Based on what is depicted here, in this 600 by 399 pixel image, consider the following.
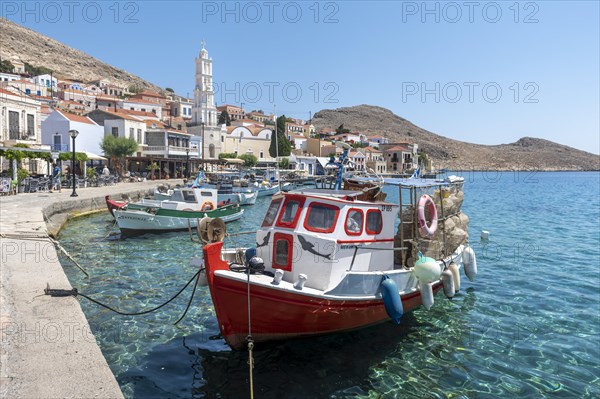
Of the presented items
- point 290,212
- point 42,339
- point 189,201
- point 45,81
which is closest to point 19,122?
point 189,201

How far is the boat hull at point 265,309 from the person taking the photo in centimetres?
833

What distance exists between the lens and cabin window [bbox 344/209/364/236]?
9469 millimetres

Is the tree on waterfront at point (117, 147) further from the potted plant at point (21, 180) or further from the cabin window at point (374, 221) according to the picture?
the cabin window at point (374, 221)

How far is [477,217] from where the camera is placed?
116 feet

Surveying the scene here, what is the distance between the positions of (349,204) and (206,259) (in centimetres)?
319

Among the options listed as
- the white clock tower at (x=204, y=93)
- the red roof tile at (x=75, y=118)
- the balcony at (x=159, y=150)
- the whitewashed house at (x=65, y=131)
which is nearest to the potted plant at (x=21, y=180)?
the whitewashed house at (x=65, y=131)

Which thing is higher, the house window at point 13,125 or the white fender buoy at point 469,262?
the house window at point 13,125

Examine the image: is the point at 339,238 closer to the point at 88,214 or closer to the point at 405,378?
the point at 405,378

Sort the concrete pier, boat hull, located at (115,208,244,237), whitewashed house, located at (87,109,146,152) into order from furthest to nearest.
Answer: whitewashed house, located at (87,109,146,152) < boat hull, located at (115,208,244,237) < the concrete pier

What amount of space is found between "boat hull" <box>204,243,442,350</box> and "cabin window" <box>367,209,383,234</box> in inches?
66.9

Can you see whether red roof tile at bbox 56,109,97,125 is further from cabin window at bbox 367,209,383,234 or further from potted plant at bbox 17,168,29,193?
cabin window at bbox 367,209,383,234

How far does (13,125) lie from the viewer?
35.3 m

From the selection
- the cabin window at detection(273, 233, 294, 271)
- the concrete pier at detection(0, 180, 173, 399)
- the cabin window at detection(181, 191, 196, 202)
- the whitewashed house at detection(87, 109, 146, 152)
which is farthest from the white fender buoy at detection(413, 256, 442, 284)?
the whitewashed house at detection(87, 109, 146, 152)

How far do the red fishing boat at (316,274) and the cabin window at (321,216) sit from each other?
21mm
